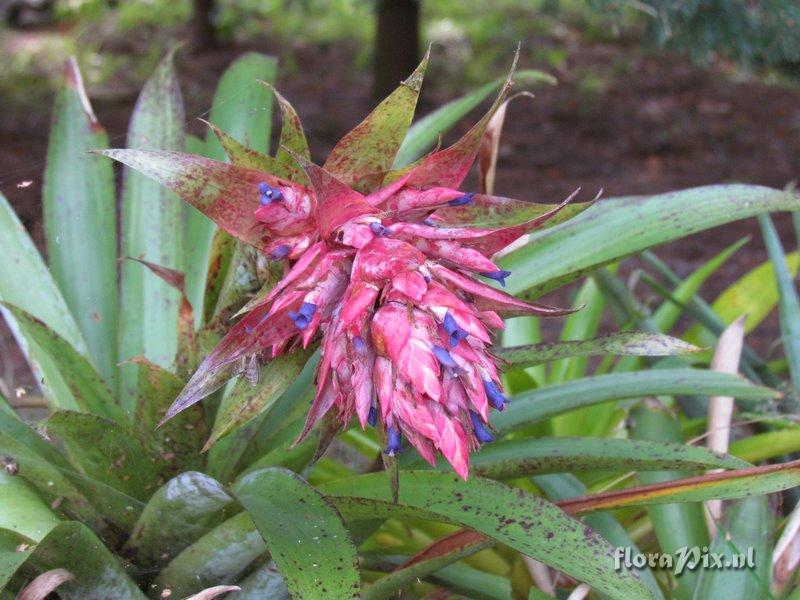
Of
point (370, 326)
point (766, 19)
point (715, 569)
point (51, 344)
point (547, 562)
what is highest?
point (766, 19)

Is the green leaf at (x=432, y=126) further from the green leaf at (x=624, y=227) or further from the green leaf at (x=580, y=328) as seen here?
the green leaf at (x=580, y=328)

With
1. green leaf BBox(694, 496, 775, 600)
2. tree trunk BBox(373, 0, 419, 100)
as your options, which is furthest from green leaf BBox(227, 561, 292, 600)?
tree trunk BBox(373, 0, 419, 100)

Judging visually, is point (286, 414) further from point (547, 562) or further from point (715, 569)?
point (715, 569)

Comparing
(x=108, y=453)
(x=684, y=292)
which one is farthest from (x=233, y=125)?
(x=684, y=292)

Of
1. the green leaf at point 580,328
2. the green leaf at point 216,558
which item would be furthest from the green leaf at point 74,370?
the green leaf at point 580,328

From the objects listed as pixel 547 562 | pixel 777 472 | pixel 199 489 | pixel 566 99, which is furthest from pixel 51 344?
pixel 566 99

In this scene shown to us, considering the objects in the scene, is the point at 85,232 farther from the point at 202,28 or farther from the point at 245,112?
the point at 202,28
